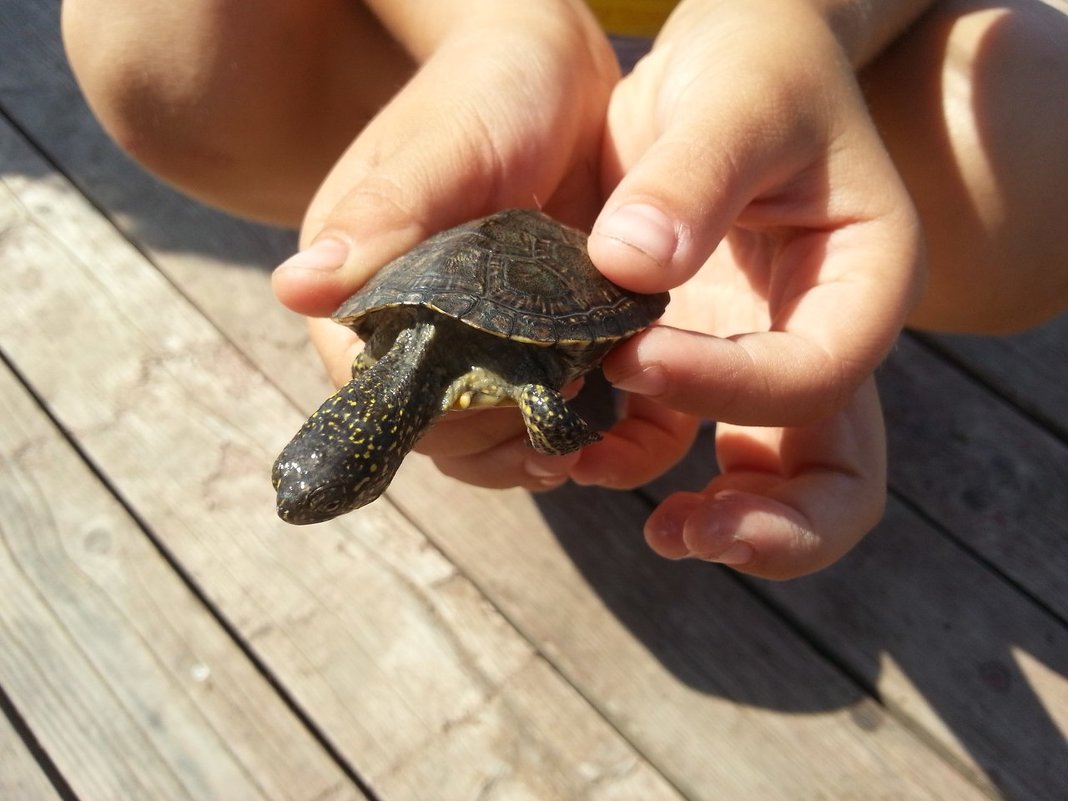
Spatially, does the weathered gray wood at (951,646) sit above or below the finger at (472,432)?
below

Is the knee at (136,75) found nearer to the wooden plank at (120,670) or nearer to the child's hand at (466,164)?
the child's hand at (466,164)

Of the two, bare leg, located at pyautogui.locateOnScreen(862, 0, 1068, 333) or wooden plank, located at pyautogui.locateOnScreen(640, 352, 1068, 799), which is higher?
bare leg, located at pyautogui.locateOnScreen(862, 0, 1068, 333)

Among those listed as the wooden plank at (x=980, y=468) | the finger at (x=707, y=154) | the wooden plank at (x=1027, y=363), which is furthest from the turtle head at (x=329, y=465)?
the wooden plank at (x=1027, y=363)

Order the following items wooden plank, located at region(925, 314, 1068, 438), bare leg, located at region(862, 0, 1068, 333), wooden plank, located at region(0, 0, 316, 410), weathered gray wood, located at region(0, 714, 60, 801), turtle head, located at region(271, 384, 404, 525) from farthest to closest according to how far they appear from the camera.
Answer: wooden plank, located at region(0, 0, 316, 410) → wooden plank, located at region(925, 314, 1068, 438) → bare leg, located at region(862, 0, 1068, 333) → weathered gray wood, located at region(0, 714, 60, 801) → turtle head, located at region(271, 384, 404, 525)

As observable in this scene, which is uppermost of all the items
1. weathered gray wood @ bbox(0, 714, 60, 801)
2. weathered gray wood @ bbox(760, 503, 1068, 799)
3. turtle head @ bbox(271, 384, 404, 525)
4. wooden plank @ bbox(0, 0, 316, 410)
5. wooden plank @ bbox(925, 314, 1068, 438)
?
turtle head @ bbox(271, 384, 404, 525)

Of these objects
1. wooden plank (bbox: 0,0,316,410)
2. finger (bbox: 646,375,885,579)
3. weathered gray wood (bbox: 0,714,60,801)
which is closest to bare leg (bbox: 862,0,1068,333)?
finger (bbox: 646,375,885,579)

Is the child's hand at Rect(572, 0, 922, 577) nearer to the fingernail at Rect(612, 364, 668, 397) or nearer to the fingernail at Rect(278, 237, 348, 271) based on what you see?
the fingernail at Rect(612, 364, 668, 397)

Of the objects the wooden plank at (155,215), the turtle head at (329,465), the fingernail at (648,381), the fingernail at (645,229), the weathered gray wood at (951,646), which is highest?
the fingernail at (645,229)
